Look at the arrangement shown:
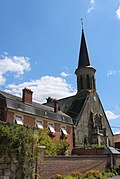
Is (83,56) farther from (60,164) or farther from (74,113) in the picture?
(60,164)

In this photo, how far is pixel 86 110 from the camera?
3859cm

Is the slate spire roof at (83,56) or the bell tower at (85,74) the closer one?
the bell tower at (85,74)

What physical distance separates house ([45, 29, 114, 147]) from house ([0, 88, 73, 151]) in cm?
289

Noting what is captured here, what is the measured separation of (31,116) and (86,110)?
45.0ft

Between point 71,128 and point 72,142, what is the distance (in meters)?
1.98

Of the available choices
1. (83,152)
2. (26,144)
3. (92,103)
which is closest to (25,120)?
(83,152)

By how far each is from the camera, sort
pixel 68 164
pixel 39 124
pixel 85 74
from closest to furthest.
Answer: pixel 68 164, pixel 39 124, pixel 85 74

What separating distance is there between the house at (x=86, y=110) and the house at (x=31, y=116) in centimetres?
289

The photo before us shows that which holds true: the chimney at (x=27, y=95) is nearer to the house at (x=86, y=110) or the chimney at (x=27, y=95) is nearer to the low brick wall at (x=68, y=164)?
the house at (x=86, y=110)

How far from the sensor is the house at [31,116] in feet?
81.0

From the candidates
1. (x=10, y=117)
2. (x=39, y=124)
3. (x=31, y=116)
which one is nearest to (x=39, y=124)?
(x=39, y=124)

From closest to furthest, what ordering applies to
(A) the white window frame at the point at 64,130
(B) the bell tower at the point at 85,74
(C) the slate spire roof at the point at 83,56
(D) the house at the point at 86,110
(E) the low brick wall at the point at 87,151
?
(E) the low brick wall at the point at 87,151
(A) the white window frame at the point at 64,130
(D) the house at the point at 86,110
(B) the bell tower at the point at 85,74
(C) the slate spire roof at the point at 83,56

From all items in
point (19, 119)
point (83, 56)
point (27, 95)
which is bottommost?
point (19, 119)

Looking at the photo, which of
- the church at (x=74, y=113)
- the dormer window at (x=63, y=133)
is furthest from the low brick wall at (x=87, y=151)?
the dormer window at (x=63, y=133)
